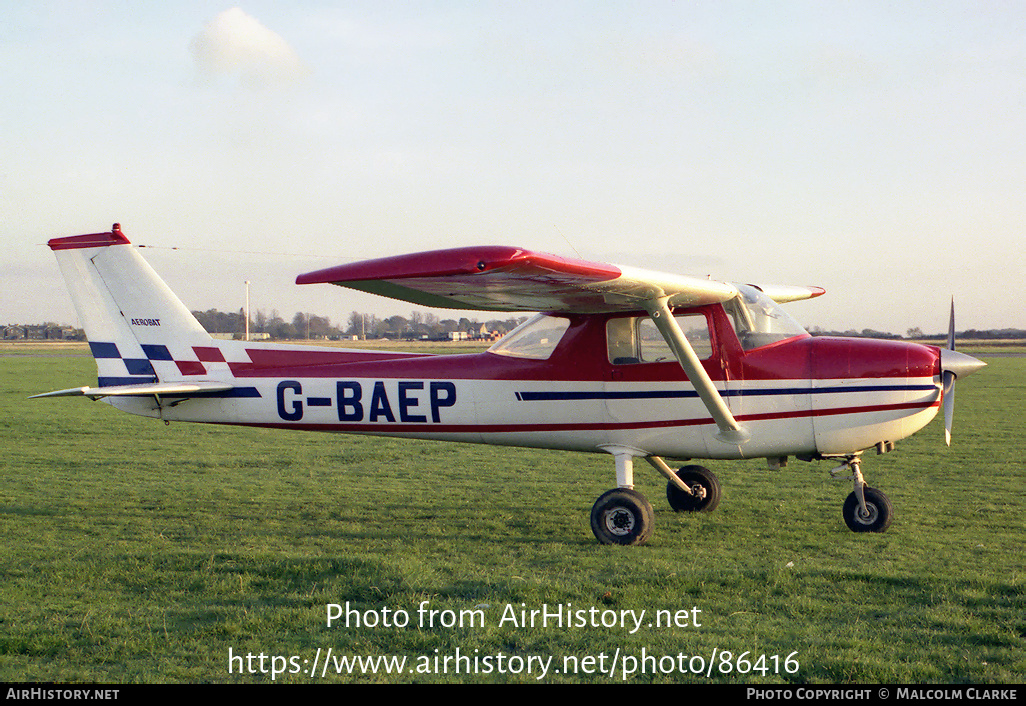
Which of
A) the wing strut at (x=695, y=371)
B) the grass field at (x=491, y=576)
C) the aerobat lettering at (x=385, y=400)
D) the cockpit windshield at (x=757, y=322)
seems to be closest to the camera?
the grass field at (x=491, y=576)

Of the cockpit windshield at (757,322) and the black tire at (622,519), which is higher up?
the cockpit windshield at (757,322)

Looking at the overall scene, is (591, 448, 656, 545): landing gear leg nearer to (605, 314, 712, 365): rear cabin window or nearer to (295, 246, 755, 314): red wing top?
(605, 314, 712, 365): rear cabin window

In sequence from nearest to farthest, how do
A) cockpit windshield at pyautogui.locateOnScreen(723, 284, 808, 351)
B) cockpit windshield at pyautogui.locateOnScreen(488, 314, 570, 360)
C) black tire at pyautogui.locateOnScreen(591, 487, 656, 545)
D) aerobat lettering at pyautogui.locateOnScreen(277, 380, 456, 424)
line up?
black tire at pyautogui.locateOnScreen(591, 487, 656, 545), cockpit windshield at pyautogui.locateOnScreen(723, 284, 808, 351), cockpit windshield at pyautogui.locateOnScreen(488, 314, 570, 360), aerobat lettering at pyautogui.locateOnScreen(277, 380, 456, 424)

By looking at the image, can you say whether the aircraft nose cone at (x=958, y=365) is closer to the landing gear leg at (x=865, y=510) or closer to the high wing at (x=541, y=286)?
the landing gear leg at (x=865, y=510)

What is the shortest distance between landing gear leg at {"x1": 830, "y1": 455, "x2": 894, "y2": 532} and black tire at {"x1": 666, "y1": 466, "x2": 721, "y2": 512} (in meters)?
1.55

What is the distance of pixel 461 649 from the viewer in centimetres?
485

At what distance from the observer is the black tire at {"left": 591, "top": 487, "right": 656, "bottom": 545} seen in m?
7.99

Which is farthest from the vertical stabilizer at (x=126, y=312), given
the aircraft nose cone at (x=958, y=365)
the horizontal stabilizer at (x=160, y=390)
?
the aircraft nose cone at (x=958, y=365)

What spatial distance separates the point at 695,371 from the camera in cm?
786

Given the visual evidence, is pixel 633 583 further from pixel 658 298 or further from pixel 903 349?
pixel 903 349

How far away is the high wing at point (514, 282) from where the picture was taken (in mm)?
5867

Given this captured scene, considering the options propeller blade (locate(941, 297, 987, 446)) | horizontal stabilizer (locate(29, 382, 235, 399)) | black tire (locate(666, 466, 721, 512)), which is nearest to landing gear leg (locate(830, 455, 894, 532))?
propeller blade (locate(941, 297, 987, 446))

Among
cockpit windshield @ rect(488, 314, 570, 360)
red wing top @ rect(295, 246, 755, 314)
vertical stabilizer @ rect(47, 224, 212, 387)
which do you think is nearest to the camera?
red wing top @ rect(295, 246, 755, 314)

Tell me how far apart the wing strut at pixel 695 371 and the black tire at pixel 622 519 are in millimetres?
1088
